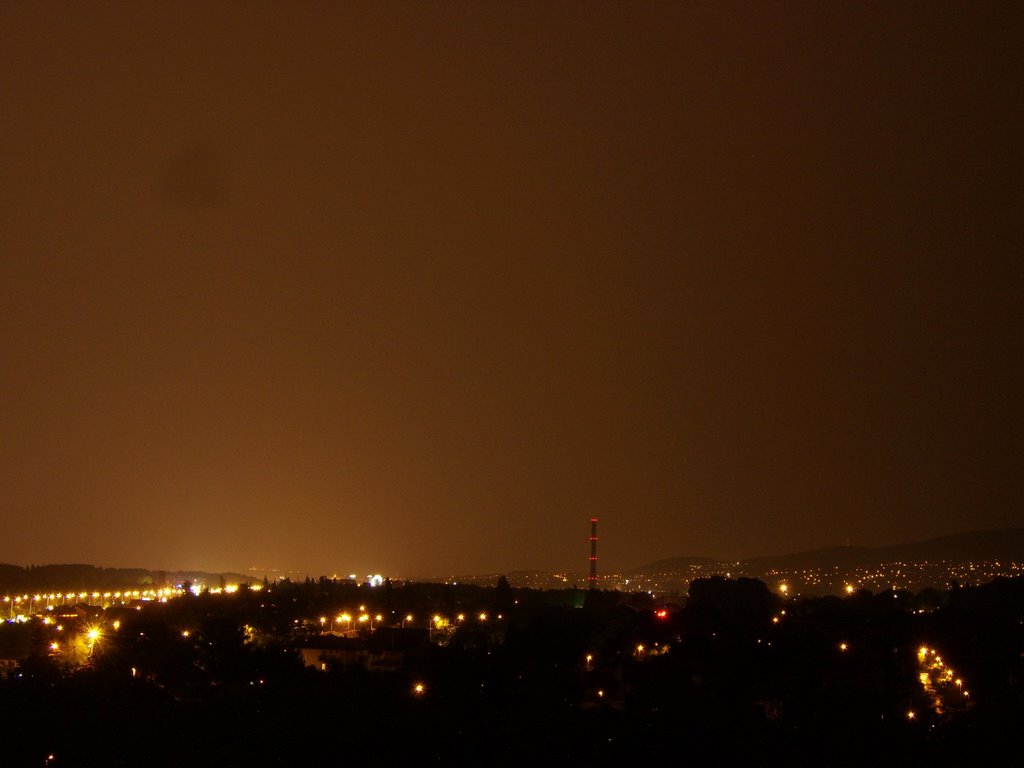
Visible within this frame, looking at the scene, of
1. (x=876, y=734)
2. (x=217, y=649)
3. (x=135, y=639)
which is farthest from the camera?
(x=135, y=639)

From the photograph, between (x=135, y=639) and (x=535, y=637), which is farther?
(x=135, y=639)

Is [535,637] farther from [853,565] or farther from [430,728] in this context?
[853,565]

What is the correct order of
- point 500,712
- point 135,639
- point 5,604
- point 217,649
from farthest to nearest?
point 5,604
point 135,639
point 217,649
point 500,712

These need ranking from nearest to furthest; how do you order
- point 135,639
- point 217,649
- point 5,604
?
1. point 217,649
2. point 135,639
3. point 5,604

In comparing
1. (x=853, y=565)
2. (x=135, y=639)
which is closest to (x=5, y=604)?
(x=135, y=639)

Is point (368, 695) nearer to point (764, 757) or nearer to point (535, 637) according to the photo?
point (764, 757)

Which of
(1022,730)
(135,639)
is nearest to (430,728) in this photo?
(1022,730)
